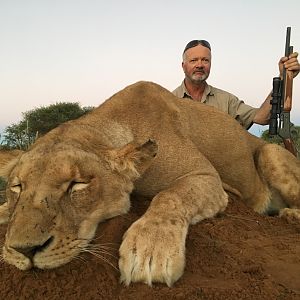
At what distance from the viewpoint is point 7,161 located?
11.3 ft

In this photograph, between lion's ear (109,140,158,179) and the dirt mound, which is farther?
lion's ear (109,140,158,179)

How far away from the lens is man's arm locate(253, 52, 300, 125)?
6.25 metres

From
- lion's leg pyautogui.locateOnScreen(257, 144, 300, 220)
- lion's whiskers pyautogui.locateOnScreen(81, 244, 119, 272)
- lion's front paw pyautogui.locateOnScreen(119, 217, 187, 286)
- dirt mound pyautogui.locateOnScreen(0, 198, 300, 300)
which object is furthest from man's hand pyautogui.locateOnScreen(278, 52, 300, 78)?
lion's whiskers pyautogui.locateOnScreen(81, 244, 119, 272)

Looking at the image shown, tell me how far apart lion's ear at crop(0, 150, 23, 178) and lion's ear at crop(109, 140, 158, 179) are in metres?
0.77

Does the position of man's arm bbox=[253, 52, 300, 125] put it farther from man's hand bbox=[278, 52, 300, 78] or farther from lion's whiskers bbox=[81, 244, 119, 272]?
lion's whiskers bbox=[81, 244, 119, 272]

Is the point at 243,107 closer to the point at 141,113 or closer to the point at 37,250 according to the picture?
the point at 141,113

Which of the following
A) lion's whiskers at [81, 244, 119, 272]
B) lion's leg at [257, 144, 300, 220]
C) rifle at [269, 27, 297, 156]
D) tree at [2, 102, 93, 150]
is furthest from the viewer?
tree at [2, 102, 93, 150]

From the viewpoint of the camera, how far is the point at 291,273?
259cm

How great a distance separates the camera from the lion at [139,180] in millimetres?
2425

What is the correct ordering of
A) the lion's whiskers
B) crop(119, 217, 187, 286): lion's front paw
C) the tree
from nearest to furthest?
crop(119, 217, 187, 286): lion's front paw, the lion's whiskers, the tree

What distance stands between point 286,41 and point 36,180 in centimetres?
482

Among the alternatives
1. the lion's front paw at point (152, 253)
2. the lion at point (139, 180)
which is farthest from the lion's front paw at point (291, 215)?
the lion's front paw at point (152, 253)

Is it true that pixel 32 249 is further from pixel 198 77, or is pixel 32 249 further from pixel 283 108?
pixel 198 77

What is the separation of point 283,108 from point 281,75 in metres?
0.49
